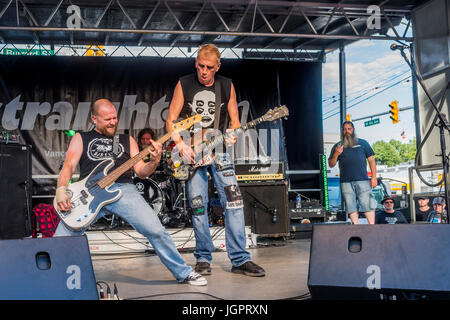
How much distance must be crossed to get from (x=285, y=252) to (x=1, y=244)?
14.3ft

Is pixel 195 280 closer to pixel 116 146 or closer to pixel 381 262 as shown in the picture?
pixel 116 146

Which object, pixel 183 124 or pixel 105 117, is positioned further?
pixel 183 124

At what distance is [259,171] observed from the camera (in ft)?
A: 26.1

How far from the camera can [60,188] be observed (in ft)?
11.5

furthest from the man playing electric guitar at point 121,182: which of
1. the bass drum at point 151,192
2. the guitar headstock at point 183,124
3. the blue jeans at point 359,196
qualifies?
the bass drum at point 151,192

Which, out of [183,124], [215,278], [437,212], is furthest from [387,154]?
[183,124]

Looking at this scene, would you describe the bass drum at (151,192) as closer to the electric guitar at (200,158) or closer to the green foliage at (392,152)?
the electric guitar at (200,158)

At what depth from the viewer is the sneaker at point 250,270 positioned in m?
4.05

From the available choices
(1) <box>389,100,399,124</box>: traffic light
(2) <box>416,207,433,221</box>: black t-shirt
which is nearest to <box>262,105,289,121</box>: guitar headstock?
(2) <box>416,207,433,221</box>: black t-shirt

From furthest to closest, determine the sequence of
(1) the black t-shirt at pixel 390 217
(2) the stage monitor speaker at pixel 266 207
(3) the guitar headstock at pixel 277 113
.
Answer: (1) the black t-shirt at pixel 390 217
(2) the stage monitor speaker at pixel 266 207
(3) the guitar headstock at pixel 277 113

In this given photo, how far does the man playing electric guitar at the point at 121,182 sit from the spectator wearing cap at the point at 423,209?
5.54 metres

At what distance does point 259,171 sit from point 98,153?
453 centimetres

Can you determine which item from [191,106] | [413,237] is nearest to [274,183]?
[191,106]

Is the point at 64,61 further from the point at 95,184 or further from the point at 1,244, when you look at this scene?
the point at 1,244
